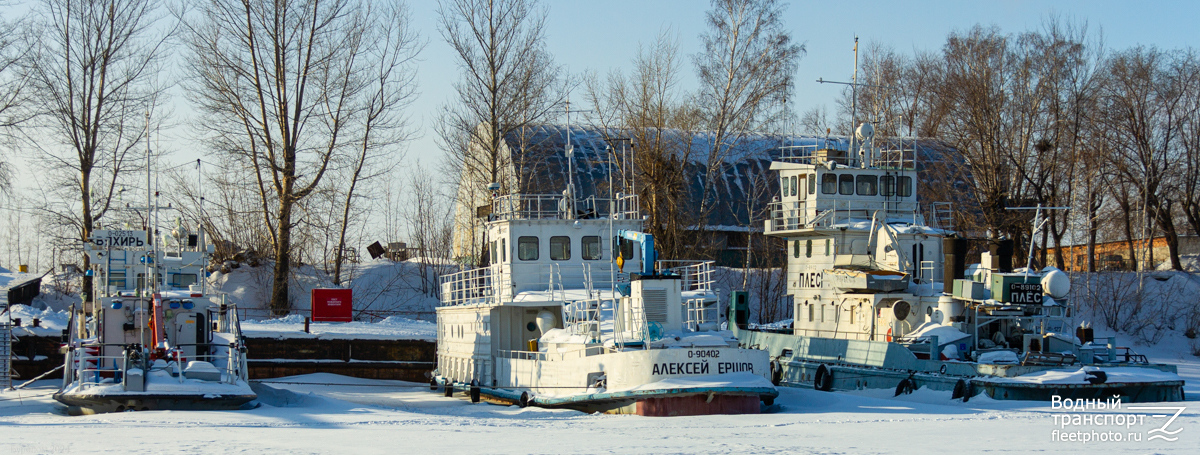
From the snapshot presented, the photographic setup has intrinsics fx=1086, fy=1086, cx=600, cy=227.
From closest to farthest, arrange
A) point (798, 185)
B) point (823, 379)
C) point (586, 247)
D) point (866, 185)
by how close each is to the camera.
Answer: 1. point (586, 247)
2. point (823, 379)
3. point (866, 185)
4. point (798, 185)

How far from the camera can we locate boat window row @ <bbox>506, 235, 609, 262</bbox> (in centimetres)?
2578

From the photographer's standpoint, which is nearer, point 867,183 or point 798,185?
point 867,183

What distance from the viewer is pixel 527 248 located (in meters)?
25.8

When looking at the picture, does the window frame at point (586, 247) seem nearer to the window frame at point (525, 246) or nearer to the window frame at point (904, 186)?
the window frame at point (525, 246)

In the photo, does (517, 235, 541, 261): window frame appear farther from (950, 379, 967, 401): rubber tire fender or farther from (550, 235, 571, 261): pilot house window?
(950, 379, 967, 401): rubber tire fender

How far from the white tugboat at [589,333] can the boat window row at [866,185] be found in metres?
8.35

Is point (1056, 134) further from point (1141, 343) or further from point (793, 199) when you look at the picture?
point (793, 199)

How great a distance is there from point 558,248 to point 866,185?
11226 mm

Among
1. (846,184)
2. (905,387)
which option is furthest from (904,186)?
(905,387)

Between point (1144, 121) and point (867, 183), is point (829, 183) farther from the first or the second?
point (1144, 121)

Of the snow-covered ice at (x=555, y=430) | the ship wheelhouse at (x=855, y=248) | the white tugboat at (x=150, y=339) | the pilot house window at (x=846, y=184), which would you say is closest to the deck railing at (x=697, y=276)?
the snow-covered ice at (x=555, y=430)

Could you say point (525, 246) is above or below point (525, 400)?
above

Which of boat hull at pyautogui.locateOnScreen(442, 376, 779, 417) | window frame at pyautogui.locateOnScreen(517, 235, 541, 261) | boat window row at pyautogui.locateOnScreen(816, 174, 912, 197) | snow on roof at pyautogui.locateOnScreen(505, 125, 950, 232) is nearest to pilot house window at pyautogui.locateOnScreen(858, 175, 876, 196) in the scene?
boat window row at pyautogui.locateOnScreen(816, 174, 912, 197)

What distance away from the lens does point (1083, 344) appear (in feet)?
81.4
